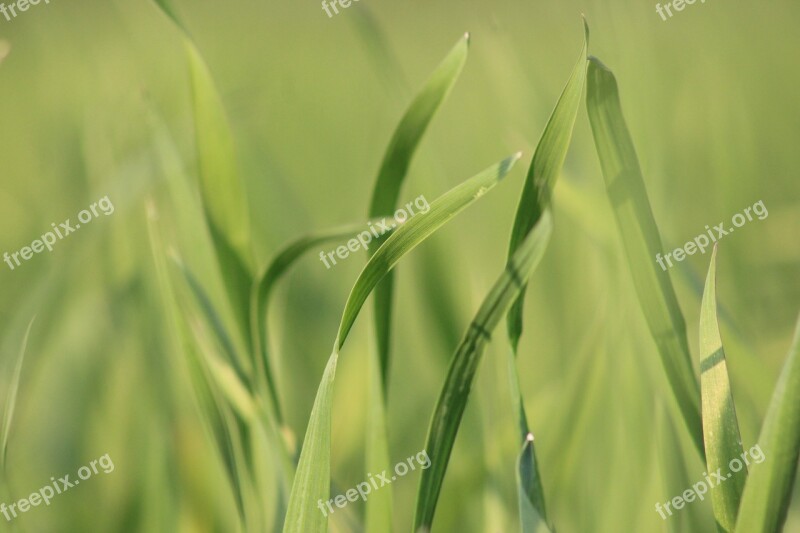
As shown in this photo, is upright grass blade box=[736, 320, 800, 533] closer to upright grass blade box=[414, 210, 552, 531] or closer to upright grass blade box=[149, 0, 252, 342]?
upright grass blade box=[414, 210, 552, 531]

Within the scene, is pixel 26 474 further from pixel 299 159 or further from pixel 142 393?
pixel 299 159

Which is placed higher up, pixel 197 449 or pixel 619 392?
pixel 197 449

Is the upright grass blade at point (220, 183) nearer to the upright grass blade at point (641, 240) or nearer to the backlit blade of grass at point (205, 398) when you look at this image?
the backlit blade of grass at point (205, 398)

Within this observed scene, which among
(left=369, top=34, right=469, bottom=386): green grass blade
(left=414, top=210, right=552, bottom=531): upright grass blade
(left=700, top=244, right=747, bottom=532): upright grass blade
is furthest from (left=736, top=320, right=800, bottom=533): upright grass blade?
(left=369, top=34, right=469, bottom=386): green grass blade

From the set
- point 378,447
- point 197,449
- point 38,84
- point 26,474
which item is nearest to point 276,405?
point 378,447

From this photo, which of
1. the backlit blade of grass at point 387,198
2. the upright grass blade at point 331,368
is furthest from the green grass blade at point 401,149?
the upright grass blade at point 331,368

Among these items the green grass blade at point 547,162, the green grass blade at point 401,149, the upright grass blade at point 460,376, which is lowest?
the upright grass blade at point 460,376
